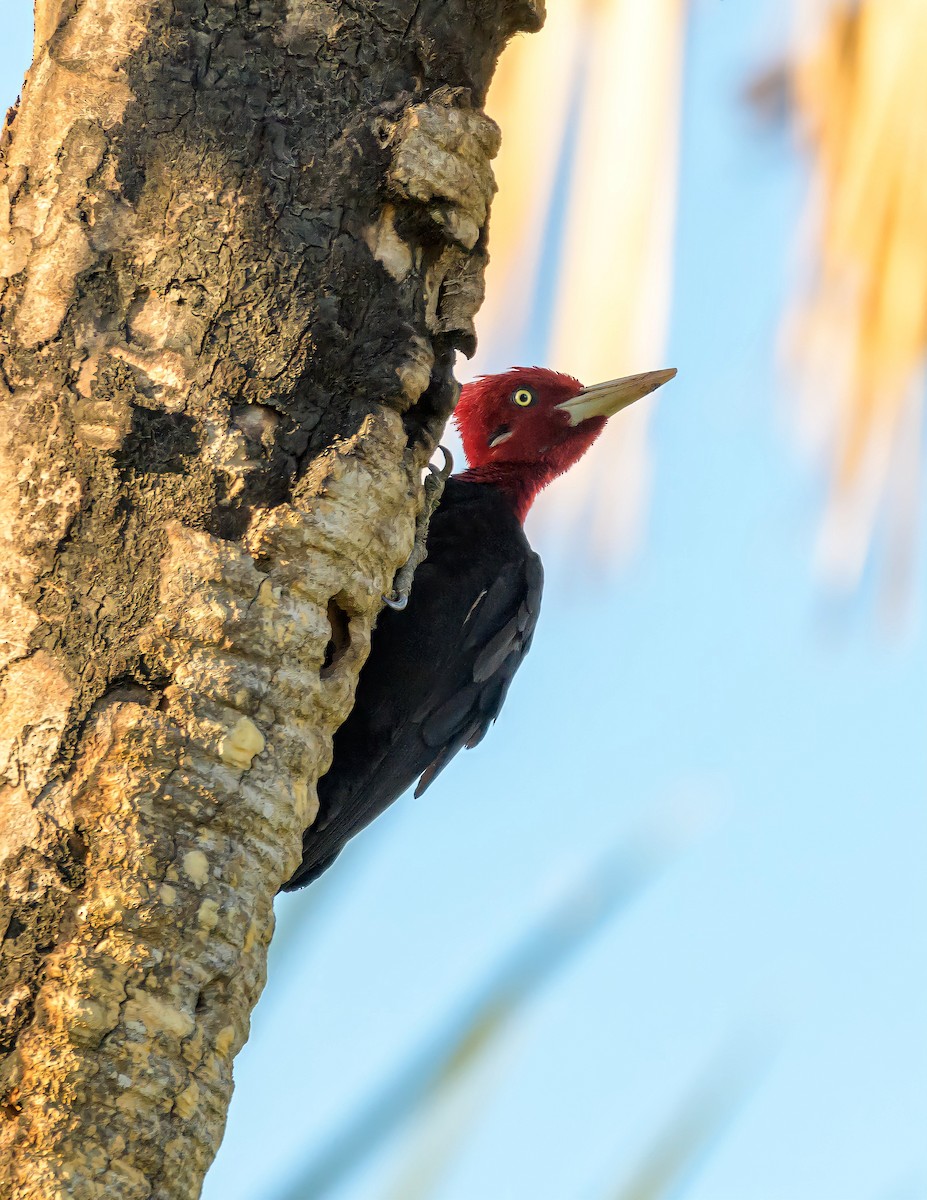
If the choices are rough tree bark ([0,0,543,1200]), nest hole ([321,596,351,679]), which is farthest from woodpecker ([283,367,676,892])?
rough tree bark ([0,0,543,1200])

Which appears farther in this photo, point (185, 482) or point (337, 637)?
point (337, 637)

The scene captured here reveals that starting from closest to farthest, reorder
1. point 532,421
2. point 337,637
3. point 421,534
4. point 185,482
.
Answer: point 185,482
point 337,637
point 421,534
point 532,421

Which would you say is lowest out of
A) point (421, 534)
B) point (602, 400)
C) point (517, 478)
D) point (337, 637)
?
point (337, 637)

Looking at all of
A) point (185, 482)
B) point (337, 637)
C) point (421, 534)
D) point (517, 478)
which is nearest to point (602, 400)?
point (517, 478)

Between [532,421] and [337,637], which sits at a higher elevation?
[532,421]

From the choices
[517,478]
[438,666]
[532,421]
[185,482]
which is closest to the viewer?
[185,482]

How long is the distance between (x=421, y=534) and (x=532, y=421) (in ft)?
5.33

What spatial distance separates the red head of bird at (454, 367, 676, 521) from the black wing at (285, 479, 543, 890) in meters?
0.30

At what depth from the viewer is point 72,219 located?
1977 millimetres

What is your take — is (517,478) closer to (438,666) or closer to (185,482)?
(438,666)

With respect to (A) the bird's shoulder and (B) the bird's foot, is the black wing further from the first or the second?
(B) the bird's foot

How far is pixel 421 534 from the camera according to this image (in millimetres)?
2756

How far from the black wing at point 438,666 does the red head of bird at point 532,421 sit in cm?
30

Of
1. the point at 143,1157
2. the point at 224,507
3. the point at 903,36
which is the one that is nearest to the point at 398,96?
the point at 224,507
